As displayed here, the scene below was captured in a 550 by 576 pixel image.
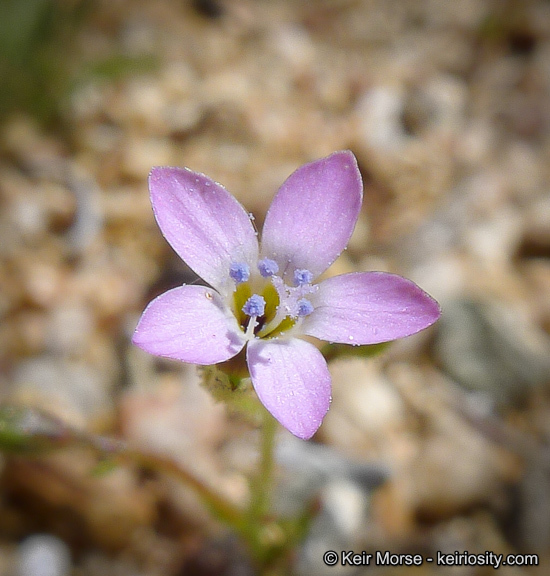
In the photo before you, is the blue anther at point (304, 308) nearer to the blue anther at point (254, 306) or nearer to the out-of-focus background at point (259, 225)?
the blue anther at point (254, 306)

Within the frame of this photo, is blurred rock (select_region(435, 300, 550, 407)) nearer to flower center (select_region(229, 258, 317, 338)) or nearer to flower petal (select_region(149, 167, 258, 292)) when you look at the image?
flower center (select_region(229, 258, 317, 338))

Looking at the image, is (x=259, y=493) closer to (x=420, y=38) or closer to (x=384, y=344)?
(x=384, y=344)

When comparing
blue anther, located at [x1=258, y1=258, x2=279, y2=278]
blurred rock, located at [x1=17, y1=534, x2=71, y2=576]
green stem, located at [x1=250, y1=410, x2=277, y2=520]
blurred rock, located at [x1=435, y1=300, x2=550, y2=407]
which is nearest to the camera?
blue anther, located at [x1=258, y1=258, x2=279, y2=278]

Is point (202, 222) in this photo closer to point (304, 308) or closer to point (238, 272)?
point (238, 272)

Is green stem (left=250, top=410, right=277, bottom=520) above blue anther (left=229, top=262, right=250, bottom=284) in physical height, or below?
below
